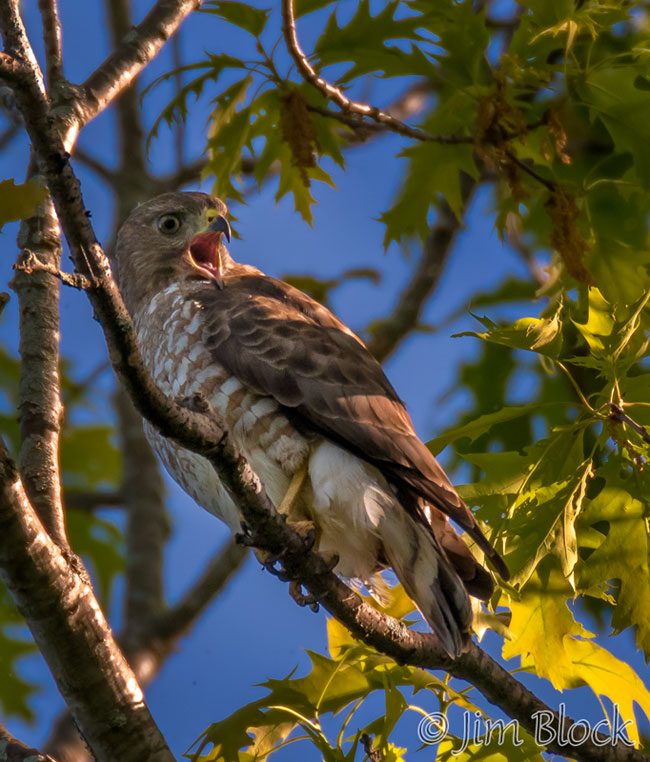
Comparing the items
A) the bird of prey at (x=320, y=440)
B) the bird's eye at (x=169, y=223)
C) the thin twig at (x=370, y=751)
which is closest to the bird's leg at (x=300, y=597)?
the bird of prey at (x=320, y=440)

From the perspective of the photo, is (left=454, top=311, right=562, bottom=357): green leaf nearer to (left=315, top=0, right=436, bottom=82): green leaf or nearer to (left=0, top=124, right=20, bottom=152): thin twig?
(left=315, top=0, right=436, bottom=82): green leaf

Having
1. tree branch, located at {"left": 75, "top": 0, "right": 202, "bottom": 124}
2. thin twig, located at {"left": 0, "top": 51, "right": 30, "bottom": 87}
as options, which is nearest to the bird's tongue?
tree branch, located at {"left": 75, "top": 0, "right": 202, "bottom": 124}

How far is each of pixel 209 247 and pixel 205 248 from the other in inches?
1.0

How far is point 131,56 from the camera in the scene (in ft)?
14.5

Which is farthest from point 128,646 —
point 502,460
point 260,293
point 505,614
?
point 502,460

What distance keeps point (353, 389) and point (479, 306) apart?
1.96 meters

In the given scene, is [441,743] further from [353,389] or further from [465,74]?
[465,74]

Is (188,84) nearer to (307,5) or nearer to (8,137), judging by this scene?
(307,5)

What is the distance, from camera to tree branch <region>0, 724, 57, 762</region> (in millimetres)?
3342

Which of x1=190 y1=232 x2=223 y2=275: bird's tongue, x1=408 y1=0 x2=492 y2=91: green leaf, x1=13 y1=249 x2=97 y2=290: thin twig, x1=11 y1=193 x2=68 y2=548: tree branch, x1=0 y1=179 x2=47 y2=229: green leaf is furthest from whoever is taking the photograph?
x1=190 y1=232 x2=223 y2=275: bird's tongue

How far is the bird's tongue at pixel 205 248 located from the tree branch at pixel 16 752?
241 centimetres

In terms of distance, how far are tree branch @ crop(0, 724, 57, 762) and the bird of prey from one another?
98 centimetres

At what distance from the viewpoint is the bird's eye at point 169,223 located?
5410 millimetres

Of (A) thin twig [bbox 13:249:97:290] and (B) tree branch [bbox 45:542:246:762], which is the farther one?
(B) tree branch [bbox 45:542:246:762]
